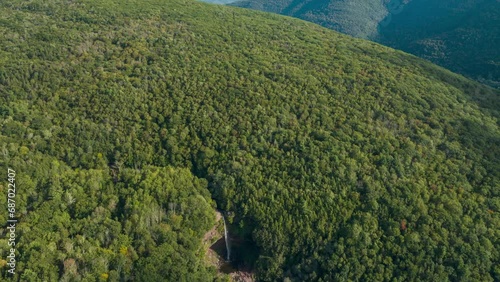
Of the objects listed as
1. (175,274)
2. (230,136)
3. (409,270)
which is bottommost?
(175,274)

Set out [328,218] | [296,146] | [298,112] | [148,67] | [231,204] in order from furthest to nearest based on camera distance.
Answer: [148,67] → [298,112] → [296,146] → [231,204] → [328,218]

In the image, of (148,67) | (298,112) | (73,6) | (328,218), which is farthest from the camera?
(73,6)

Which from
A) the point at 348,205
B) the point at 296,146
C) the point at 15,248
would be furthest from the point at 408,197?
the point at 15,248

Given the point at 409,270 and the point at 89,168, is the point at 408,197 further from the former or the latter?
the point at 89,168

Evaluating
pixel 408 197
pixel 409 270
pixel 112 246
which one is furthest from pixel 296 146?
pixel 112 246

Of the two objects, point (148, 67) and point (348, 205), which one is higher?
point (148, 67)

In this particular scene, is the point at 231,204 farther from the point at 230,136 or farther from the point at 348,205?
the point at 348,205

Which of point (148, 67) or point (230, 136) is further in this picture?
point (148, 67)
